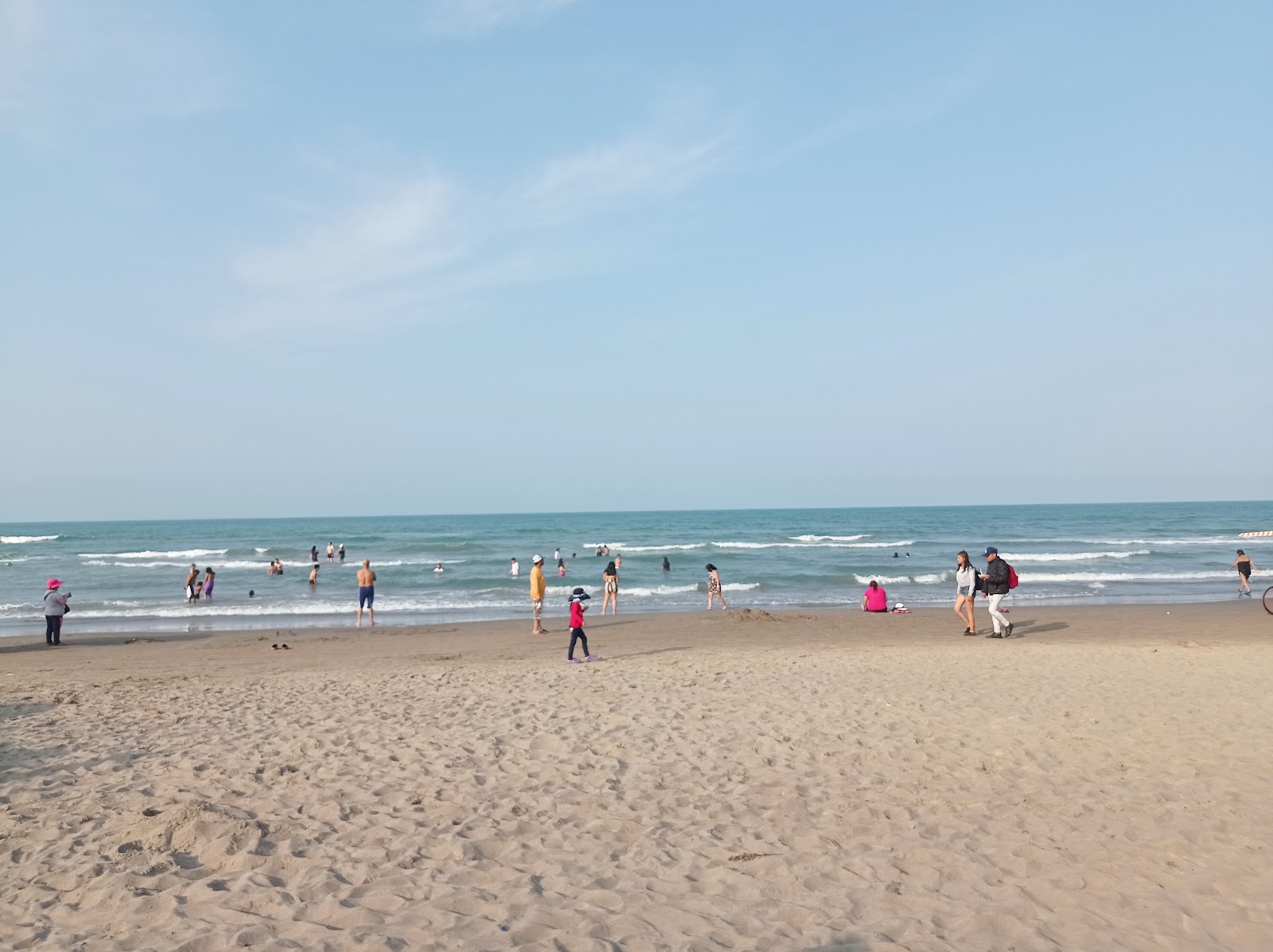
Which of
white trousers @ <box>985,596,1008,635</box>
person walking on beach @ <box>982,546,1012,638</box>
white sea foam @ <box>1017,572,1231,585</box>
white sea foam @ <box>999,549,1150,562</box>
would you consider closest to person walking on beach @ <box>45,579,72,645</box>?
person walking on beach @ <box>982,546,1012,638</box>

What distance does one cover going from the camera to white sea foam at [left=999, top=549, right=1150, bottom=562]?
4388 centimetres

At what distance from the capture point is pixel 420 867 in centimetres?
503

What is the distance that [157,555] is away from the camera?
53469mm

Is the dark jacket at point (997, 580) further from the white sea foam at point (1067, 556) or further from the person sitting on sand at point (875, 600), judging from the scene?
the white sea foam at point (1067, 556)

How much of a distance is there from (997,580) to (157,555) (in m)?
52.4

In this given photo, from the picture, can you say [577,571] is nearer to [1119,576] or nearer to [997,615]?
[1119,576]

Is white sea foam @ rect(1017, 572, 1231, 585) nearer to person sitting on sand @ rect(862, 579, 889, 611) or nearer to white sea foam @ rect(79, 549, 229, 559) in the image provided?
person sitting on sand @ rect(862, 579, 889, 611)

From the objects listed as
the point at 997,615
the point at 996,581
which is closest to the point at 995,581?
the point at 996,581

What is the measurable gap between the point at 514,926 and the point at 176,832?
261 cm

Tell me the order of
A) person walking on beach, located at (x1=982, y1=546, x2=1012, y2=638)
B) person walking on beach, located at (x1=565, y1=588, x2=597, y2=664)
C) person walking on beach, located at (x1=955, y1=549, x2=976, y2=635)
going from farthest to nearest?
1. person walking on beach, located at (x1=955, y1=549, x2=976, y2=635)
2. person walking on beach, located at (x1=982, y1=546, x2=1012, y2=638)
3. person walking on beach, located at (x1=565, y1=588, x2=597, y2=664)

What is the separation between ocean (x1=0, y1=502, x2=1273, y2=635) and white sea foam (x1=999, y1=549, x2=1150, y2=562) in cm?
16

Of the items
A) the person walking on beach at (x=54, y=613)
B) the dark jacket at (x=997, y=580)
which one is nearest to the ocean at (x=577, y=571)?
the person walking on beach at (x=54, y=613)

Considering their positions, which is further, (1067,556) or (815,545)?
(815,545)

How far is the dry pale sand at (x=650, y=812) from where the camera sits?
4.31m
